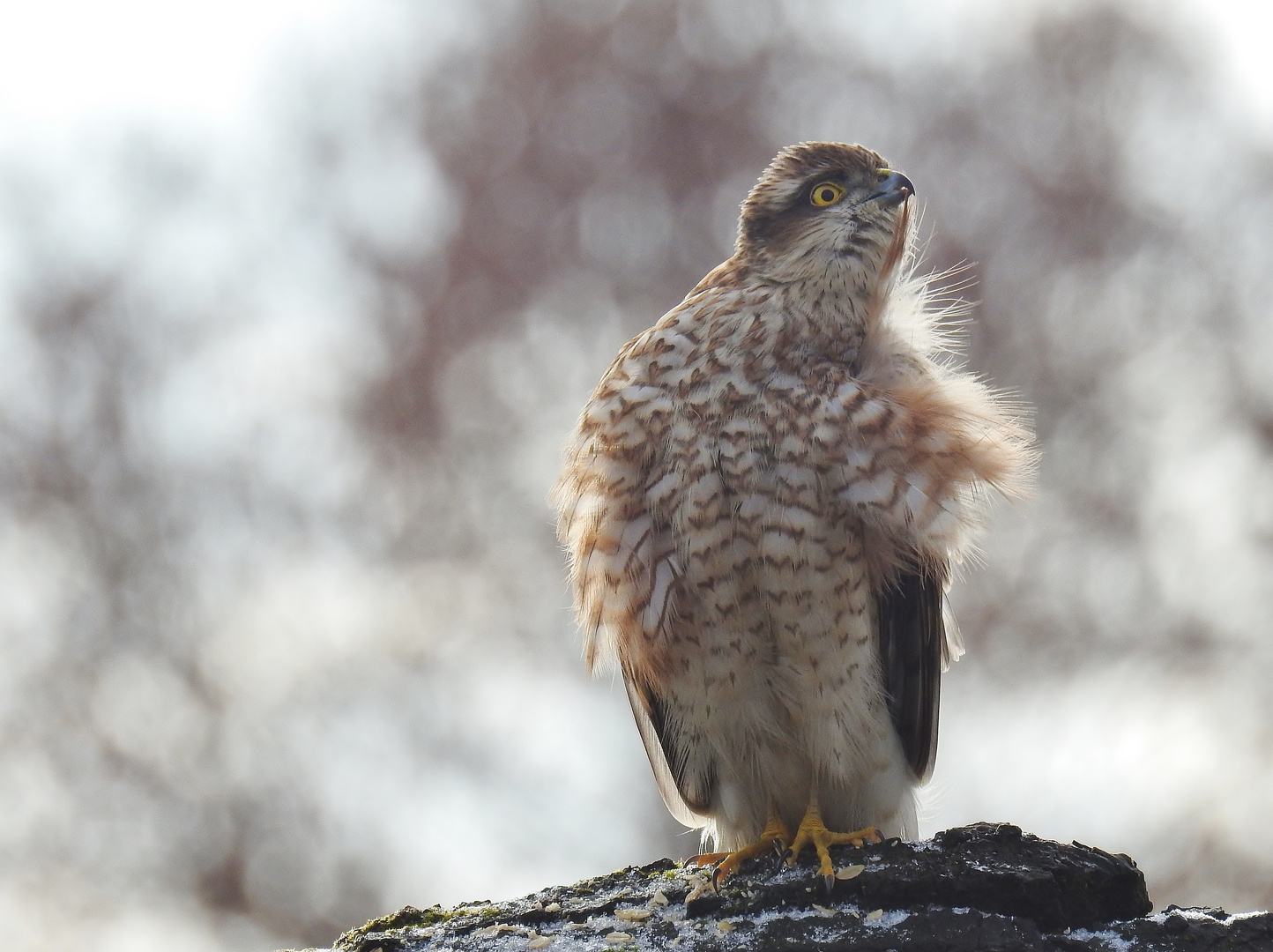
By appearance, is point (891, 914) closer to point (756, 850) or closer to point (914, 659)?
point (756, 850)

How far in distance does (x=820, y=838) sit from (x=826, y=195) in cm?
199

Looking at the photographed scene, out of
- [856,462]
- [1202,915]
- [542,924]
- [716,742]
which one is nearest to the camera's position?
[1202,915]

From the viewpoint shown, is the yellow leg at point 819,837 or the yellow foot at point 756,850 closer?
the yellow leg at point 819,837

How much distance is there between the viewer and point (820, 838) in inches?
129

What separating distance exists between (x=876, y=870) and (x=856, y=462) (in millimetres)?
1018

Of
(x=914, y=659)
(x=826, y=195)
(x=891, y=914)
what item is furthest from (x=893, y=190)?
(x=891, y=914)

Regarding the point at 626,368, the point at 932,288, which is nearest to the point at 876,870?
the point at 626,368

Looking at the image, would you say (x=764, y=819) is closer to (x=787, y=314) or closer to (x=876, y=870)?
(x=876, y=870)

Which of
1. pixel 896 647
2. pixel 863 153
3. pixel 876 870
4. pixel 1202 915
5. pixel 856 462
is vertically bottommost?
pixel 1202 915

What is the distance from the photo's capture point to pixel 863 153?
4086 millimetres

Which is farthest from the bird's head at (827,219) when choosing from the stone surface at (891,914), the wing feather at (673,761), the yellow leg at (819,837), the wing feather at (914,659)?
the stone surface at (891,914)

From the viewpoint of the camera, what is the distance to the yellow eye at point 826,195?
4.02m

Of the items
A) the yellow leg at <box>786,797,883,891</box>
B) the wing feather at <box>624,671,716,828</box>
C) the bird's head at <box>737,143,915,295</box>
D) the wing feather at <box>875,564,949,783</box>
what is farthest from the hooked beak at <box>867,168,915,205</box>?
the yellow leg at <box>786,797,883,891</box>

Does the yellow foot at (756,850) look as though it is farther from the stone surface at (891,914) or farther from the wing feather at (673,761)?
the wing feather at (673,761)
